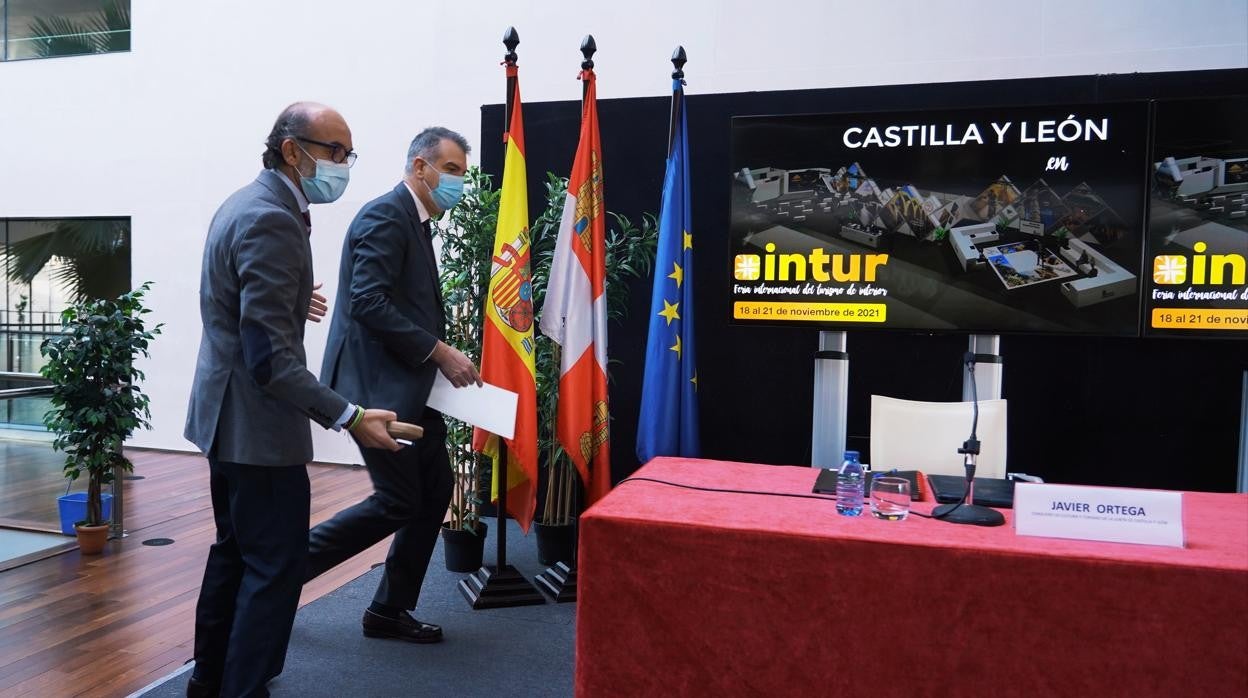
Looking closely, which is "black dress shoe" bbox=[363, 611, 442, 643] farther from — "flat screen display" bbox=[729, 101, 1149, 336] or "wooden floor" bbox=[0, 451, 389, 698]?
"flat screen display" bbox=[729, 101, 1149, 336]

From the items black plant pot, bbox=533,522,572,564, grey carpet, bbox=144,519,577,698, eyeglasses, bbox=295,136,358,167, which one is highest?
eyeglasses, bbox=295,136,358,167

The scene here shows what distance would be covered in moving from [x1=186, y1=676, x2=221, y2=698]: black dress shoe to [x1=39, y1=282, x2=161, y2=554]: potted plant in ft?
6.12

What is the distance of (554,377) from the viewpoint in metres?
3.68

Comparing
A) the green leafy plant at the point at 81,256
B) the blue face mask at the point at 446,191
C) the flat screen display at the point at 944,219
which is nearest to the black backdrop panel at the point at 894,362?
the flat screen display at the point at 944,219

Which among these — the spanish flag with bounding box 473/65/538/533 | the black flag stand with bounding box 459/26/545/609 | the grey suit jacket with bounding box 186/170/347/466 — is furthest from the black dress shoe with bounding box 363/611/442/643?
the grey suit jacket with bounding box 186/170/347/466

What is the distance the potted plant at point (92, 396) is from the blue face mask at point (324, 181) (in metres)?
2.06

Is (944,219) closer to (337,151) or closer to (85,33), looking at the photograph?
(337,151)

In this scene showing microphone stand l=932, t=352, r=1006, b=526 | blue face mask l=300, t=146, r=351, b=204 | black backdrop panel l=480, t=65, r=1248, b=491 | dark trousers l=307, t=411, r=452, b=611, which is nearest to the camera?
microphone stand l=932, t=352, r=1006, b=526

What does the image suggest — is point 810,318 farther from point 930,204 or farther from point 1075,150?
point 1075,150

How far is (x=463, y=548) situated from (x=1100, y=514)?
8.50 feet

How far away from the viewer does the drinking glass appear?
187cm

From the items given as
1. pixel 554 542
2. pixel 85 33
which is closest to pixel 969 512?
pixel 554 542

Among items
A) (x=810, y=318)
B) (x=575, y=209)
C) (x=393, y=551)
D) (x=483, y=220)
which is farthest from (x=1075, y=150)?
(x=393, y=551)

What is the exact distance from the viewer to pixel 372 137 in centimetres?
582
